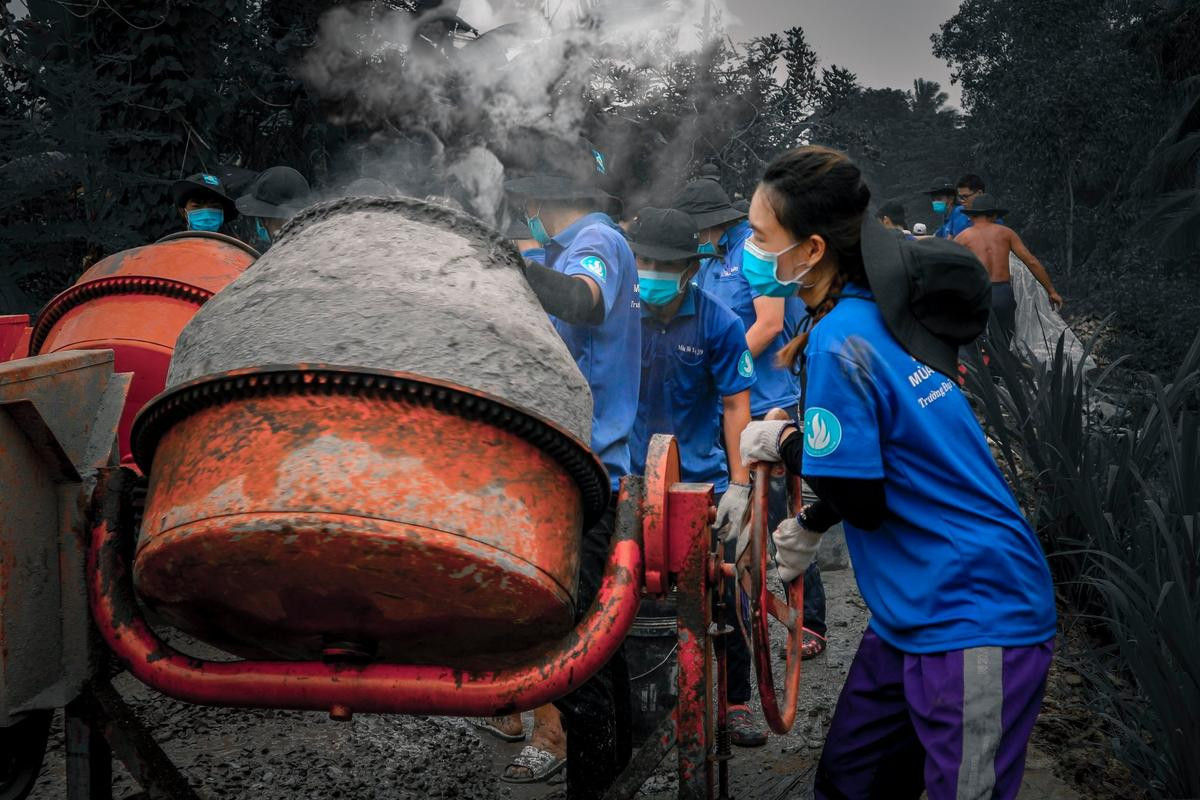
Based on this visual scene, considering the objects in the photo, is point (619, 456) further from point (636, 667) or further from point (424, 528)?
point (424, 528)

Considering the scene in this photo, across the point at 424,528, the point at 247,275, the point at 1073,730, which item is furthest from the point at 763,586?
the point at 1073,730

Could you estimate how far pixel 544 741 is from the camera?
3.70 metres

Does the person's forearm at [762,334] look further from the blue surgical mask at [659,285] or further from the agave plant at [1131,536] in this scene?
the blue surgical mask at [659,285]

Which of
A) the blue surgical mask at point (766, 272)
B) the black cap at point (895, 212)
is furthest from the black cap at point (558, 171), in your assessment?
the black cap at point (895, 212)

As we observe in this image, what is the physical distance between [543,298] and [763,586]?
1.16 metres

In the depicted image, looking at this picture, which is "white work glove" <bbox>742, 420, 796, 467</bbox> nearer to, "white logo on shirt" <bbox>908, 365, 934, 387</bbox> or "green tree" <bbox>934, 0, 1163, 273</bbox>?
"white logo on shirt" <bbox>908, 365, 934, 387</bbox>

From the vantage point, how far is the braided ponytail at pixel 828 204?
2248mm

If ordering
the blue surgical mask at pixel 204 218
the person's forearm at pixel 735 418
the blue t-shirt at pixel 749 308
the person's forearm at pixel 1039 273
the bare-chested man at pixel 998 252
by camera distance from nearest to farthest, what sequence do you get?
1. the person's forearm at pixel 735 418
2. the blue t-shirt at pixel 749 308
3. the blue surgical mask at pixel 204 218
4. the bare-chested man at pixel 998 252
5. the person's forearm at pixel 1039 273

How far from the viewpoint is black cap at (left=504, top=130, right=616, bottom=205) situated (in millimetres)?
3840

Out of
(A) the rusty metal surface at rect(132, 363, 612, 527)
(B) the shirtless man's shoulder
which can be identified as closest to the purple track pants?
(A) the rusty metal surface at rect(132, 363, 612, 527)

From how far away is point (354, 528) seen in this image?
178 cm

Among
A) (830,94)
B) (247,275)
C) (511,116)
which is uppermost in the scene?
(830,94)

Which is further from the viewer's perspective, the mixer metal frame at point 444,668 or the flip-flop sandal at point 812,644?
the flip-flop sandal at point 812,644

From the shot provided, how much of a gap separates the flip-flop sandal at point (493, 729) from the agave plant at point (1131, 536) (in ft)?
6.50
